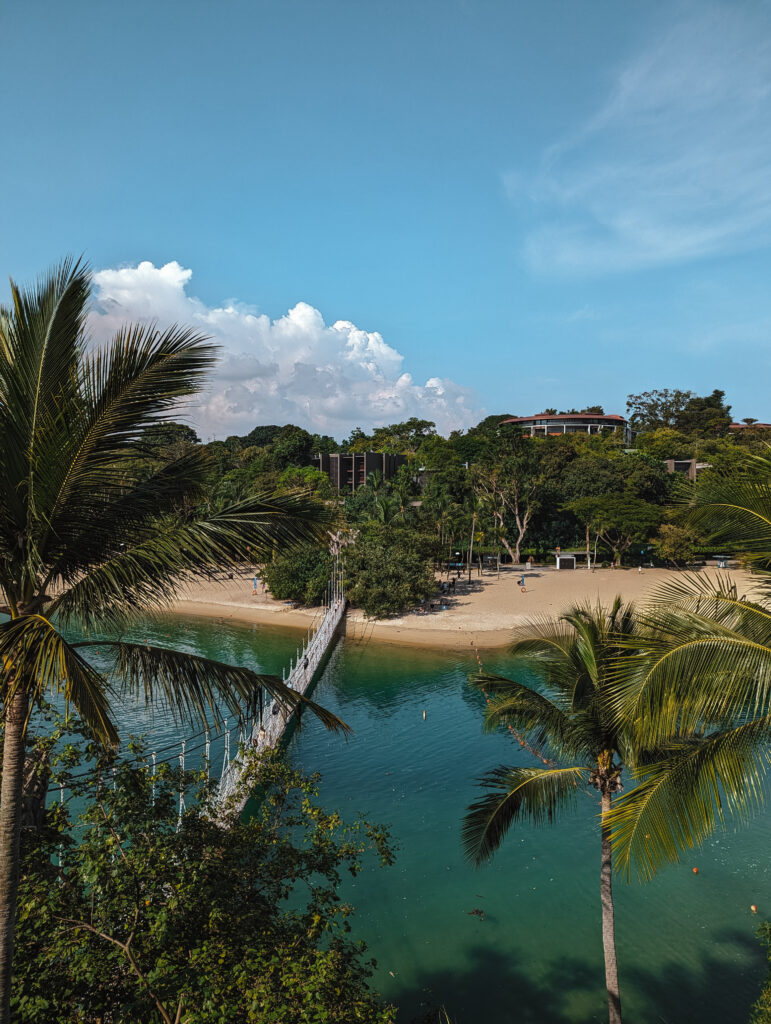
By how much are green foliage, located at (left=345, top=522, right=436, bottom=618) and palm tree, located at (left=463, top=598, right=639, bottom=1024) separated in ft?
88.1

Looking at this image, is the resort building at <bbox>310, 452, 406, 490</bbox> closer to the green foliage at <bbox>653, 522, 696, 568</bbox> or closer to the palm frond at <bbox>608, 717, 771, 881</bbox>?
the green foliage at <bbox>653, 522, 696, 568</bbox>

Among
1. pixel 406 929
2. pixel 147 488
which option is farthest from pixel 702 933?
pixel 147 488

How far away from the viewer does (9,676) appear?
3426mm

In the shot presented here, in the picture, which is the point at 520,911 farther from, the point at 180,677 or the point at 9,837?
the point at 9,837

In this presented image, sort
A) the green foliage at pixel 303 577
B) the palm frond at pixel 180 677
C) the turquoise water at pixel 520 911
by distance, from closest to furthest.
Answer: the palm frond at pixel 180 677 → the turquoise water at pixel 520 911 → the green foliage at pixel 303 577

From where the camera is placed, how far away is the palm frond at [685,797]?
15.1ft

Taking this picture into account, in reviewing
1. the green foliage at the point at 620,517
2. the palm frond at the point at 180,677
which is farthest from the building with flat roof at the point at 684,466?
the palm frond at the point at 180,677

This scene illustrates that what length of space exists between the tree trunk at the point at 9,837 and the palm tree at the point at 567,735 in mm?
5388

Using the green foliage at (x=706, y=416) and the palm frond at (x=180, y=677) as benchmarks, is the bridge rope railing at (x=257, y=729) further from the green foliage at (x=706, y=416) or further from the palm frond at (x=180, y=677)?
the green foliage at (x=706, y=416)

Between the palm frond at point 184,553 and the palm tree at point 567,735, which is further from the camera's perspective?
the palm tree at point 567,735

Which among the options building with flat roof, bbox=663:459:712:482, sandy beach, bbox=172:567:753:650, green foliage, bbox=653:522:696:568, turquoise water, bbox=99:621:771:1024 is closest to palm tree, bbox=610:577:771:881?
turquoise water, bbox=99:621:771:1024

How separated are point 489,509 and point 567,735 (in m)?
45.3

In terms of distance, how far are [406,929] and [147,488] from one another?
11005 millimetres

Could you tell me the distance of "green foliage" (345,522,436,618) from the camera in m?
35.4
